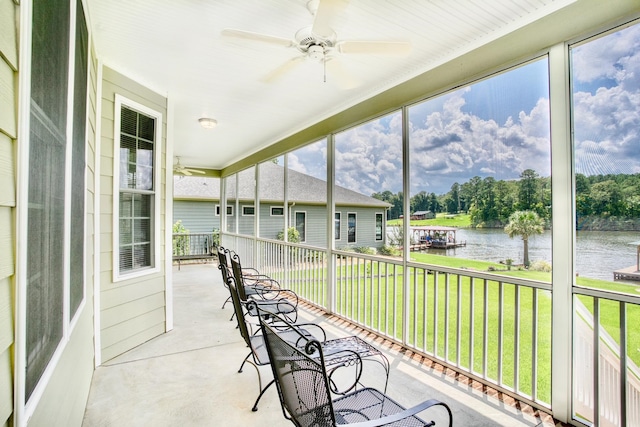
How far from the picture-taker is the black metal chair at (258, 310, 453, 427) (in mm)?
1400

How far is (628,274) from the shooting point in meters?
2.05

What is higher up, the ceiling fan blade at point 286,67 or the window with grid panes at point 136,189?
the ceiling fan blade at point 286,67

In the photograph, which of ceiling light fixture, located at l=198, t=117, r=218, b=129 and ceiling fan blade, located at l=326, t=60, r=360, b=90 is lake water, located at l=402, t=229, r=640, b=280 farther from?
ceiling light fixture, located at l=198, t=117, r=218, b=129

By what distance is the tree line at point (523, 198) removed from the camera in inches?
80.0

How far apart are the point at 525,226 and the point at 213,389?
9.32 ft

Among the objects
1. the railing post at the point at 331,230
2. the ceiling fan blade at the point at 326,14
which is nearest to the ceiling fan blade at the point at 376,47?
the ceiling fan blade at the point at 326,14

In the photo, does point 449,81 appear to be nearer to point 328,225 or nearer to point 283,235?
point 328,225

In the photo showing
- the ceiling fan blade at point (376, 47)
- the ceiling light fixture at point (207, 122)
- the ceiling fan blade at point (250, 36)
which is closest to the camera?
the ceiling fan blade at point (250, 36)

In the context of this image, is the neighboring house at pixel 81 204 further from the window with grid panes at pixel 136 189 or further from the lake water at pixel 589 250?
the lake water at pixel 589 250

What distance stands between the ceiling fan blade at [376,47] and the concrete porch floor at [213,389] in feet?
8.71

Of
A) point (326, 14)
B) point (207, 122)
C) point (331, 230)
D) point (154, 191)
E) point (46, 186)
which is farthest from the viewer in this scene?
point (207, 122)

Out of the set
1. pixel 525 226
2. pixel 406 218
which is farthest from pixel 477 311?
pixel 406 218

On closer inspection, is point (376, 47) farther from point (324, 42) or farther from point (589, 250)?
point (589, 250)

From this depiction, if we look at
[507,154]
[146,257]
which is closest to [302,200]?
[146,257]
